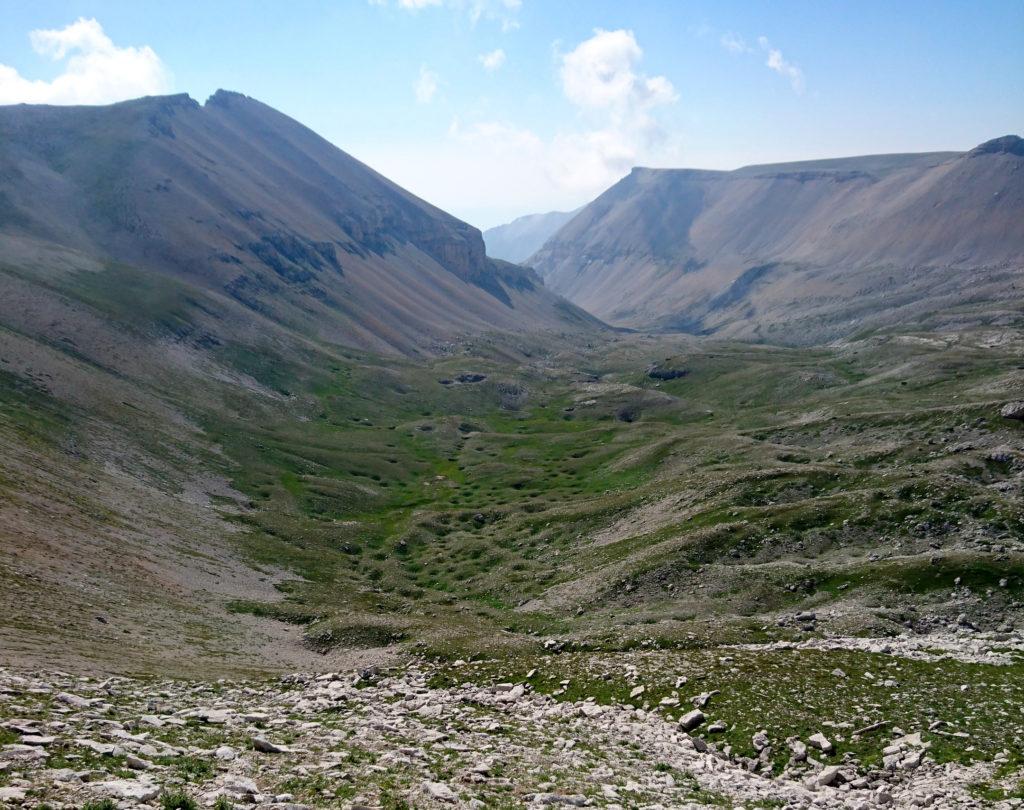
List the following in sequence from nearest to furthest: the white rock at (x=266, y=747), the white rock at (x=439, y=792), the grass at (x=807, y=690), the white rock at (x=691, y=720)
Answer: the white rock at (x=439, y=792) < the white rock at (x=266, y=747) < the grass at (x=807, y=690) < the white rock at (x=691, y=720)

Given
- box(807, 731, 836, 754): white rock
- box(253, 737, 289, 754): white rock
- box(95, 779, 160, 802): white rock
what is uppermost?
box(95, 779, 160, 802): white rock

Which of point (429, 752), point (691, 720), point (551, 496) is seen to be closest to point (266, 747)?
point (429, 752)

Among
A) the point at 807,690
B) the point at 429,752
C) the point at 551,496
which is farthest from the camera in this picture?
the point at 551,496

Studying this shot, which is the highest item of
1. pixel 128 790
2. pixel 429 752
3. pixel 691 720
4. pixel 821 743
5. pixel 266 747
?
pixel 128 790

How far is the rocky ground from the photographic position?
1933cm

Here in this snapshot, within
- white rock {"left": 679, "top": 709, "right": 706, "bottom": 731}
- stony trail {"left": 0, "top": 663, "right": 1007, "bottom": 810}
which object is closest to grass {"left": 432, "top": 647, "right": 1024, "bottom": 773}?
white rock {"left": 679, "top": 709, "right": 706, "bottom": 731}

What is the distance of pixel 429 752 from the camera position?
84.5ft

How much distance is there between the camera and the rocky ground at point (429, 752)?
1933cm

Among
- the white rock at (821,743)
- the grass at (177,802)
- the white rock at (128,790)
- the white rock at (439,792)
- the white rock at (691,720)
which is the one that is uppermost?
the white rock at (128,790)

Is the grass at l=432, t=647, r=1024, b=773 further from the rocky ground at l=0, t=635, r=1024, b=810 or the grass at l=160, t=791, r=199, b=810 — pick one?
the grass at l=160, t=791, r=199, b=810

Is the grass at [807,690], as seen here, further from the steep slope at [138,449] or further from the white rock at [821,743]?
the steep slope at [138,449]

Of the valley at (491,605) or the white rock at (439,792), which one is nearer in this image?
the white rock at (439,792)

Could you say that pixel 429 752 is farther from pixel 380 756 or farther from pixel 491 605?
pixel 491 605

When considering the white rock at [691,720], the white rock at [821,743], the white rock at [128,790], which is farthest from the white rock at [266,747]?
the white rock at [821,743]
